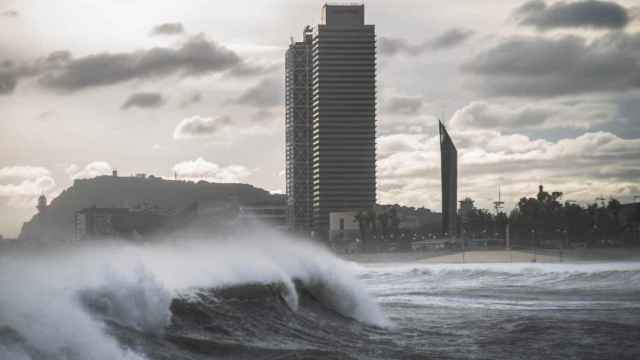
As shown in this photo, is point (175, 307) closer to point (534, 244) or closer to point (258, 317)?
point (258, 317)

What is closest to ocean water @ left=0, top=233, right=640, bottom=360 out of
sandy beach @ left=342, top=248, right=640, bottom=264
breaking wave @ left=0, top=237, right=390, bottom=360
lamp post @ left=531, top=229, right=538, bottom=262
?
breaking wave @ left=0, top=237, right=390, bottom=360

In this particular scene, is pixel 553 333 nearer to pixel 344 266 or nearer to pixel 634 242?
pixel 344 266

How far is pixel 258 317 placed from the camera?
27656mm

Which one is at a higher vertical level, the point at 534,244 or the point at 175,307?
the point at 534,244

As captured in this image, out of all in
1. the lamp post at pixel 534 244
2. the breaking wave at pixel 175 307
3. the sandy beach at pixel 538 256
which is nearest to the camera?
the breaking wave at pixel 175 307

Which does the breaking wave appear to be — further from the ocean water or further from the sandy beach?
the sandy beach

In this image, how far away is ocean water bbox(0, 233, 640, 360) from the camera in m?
18.8

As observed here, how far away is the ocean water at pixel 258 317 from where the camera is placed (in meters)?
18.8

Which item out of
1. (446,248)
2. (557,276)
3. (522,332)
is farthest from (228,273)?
(446,248)


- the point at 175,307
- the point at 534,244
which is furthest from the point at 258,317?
the point at 534,244

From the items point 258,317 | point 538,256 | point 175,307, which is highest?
point 175,307

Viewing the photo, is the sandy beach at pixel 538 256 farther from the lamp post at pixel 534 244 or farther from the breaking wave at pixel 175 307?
the breaking wave at pixel 175 307

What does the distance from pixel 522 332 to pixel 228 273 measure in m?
12.0

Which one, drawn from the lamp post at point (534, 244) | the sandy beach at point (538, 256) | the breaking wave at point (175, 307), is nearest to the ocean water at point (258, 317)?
the breaking wave at point (175, 307)
